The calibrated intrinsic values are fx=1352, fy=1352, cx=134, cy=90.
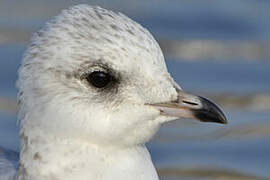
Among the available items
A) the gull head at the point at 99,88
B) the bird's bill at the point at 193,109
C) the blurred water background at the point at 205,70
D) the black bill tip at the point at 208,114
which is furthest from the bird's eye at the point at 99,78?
the blurred water background at the point at 205,70

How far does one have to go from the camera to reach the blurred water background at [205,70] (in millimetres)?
9289

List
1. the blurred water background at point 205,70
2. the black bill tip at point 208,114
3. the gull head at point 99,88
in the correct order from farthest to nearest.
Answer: the blurred water background at point 205,70, the black bill tip at point 208,114, the gull head at point 99,88

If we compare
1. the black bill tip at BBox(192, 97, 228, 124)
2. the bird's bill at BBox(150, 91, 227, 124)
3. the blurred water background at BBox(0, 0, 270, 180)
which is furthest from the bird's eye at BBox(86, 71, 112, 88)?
the blurred water background at BBox(0, 0, 270, 180)

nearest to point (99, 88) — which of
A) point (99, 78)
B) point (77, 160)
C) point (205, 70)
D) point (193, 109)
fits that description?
point (99, 78)

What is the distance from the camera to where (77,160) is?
6.84 metres

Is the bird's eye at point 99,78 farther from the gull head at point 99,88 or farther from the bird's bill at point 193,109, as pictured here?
the bird's bill at point 193,109

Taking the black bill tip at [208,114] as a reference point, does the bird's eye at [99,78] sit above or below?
above

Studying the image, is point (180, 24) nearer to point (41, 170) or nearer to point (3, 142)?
point (3, 142)

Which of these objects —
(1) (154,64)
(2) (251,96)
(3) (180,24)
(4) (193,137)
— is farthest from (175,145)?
(1) (154,64)

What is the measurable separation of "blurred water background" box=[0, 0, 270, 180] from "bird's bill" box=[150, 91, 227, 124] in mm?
2195

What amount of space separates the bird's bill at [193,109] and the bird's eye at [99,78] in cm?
30

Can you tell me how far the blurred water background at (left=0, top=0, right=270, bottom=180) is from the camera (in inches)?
366

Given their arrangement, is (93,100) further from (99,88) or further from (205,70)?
(205,70)

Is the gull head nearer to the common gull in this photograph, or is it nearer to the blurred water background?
the common gull
